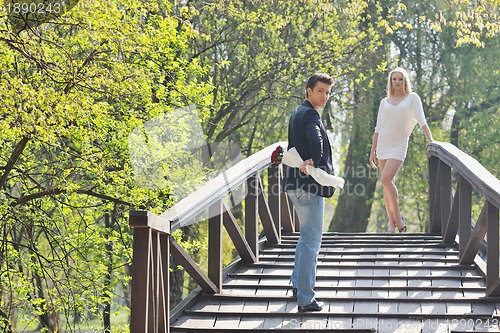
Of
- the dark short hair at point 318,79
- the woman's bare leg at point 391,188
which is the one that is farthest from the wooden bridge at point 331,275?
the dark short hair at point 318,79

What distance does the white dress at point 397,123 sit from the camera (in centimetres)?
964

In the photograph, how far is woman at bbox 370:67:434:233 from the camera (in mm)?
9602

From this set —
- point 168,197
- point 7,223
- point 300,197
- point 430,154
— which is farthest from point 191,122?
point 300,197

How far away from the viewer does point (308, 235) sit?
22.6 ft

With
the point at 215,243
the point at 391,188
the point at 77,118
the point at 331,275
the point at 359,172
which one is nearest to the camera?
the point at 215,243

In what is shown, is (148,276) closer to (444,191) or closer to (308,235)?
(308,235)

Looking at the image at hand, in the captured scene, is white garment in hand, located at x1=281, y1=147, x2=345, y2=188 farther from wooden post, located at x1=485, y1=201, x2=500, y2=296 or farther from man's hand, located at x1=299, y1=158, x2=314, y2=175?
wooden post, located at x1=485, y1=201, x2=500, y2=296

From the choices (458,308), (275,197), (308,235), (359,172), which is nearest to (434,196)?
(275,197)

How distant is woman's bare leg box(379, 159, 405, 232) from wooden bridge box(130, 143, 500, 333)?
0.47m

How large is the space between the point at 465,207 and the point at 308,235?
1.97 m

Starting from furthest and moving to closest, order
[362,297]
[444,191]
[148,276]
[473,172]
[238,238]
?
[444,191]
[238,238]
[473,172]
[362,297]
[148,276]

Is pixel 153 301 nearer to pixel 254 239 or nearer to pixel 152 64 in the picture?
pixel 254 239

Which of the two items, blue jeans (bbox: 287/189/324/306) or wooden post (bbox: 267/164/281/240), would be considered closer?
blue jeans (bbox: 287/189/324/306)

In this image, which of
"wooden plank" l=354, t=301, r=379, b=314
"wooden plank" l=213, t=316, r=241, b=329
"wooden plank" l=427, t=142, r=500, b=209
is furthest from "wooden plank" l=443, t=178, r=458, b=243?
"wooden plank" l=213, t=316, r=241, b=329
